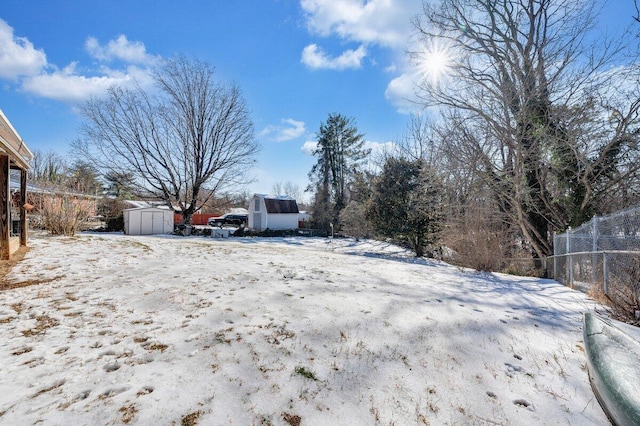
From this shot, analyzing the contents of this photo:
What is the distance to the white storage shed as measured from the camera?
19.5 metres

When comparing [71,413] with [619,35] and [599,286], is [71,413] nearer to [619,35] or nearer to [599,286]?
[599,286]

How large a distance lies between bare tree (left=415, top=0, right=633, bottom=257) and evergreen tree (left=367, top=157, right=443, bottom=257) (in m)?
2.95

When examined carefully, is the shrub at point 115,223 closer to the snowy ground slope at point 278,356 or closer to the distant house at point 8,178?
the distant house at point 8,178

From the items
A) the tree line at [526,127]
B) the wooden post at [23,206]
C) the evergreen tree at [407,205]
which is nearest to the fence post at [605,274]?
the tree line at [526,127]

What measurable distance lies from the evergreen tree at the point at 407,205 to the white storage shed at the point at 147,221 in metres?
15.1

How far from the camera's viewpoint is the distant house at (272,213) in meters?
27.2

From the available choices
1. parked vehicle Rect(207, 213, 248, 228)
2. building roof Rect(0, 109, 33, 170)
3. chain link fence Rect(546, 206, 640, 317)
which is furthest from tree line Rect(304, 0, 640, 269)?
parked vehicle Rect(207, 213, 248, 228)

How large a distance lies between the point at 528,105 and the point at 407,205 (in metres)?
6.15

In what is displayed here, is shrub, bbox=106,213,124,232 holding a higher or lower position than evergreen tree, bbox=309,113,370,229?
lower

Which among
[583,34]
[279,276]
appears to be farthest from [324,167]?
[279,276]

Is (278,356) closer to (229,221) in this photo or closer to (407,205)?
(407,205)

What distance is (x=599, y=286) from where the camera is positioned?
535cm

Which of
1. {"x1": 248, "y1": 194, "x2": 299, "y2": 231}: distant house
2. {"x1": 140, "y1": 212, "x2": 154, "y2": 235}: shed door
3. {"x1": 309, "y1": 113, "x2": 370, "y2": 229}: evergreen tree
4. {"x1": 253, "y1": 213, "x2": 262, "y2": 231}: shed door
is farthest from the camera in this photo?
{"x1": 309, "y1": 113, "x2": 370, "y2": 229}: evergreen tree

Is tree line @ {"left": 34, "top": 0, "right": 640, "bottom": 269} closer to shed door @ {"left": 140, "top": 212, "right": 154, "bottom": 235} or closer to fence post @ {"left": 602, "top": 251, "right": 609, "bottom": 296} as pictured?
fence post @ {"left": 602, "top": 251, "right": 609, "bottom": 296}
